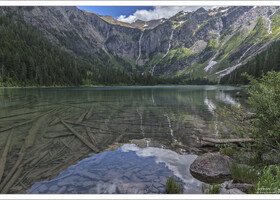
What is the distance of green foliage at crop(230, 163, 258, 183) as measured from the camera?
7.22 m

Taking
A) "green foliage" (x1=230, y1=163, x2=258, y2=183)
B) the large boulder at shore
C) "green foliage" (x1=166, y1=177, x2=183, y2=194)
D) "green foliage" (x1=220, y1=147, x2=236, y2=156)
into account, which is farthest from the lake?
"green foliage" (x1=230, y1=163, x2=258, y2=183)

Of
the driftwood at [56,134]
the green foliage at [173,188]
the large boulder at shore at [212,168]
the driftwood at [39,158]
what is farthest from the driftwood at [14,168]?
the large boulder at shore at [212,168]

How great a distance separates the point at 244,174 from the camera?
24.6 ft

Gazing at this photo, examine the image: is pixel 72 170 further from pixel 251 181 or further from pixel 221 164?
pixel 251 181

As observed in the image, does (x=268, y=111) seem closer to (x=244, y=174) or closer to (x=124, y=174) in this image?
(x=244, y=174)

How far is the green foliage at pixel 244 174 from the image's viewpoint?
722 centimetres

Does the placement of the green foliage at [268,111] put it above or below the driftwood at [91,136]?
above

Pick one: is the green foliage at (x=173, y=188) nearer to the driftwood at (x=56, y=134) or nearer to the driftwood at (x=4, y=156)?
the driftwood at (x=4, y=156)

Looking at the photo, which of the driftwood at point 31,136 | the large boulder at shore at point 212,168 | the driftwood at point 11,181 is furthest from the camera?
the driftwood at point 31,136

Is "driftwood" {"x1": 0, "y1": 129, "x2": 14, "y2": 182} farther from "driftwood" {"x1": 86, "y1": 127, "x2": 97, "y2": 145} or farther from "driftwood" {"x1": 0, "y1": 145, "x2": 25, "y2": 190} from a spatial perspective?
"driftwood" {"x1": 86, "y1": 127, "x2": 97, "y2": 145}

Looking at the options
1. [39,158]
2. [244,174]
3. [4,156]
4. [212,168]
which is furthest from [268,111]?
[4,156]

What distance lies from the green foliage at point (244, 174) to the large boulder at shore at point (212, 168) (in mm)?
432

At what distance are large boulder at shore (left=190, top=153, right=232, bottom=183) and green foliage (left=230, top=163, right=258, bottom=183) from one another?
1.42 feet

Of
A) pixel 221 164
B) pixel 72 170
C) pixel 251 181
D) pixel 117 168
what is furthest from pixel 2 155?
pixel 251 181
